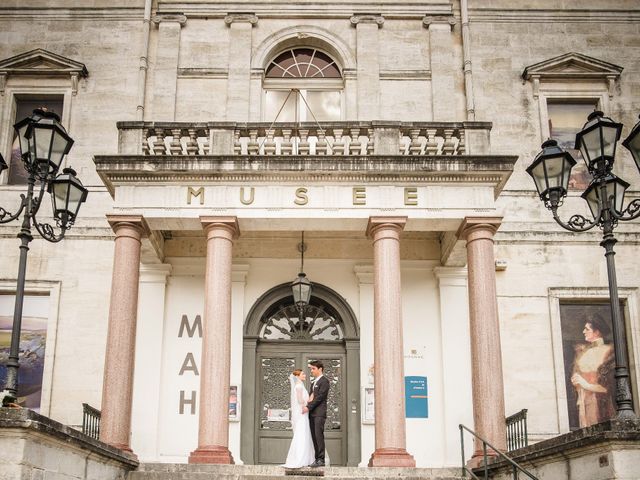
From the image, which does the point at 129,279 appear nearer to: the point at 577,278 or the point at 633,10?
the point at 577,278

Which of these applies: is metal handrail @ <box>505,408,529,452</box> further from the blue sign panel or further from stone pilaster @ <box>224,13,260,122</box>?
stone pilaster @ <box>224,13,260,122</box>

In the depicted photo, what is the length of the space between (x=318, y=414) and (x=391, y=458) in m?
1.37

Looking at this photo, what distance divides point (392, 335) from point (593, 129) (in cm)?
533

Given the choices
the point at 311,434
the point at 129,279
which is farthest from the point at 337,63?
the point at 311,434

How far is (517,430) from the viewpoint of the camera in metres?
16.2

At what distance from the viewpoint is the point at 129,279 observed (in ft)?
47.4

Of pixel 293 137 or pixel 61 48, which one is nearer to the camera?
pixel 293 137

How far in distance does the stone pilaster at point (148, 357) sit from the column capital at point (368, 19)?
7.26m

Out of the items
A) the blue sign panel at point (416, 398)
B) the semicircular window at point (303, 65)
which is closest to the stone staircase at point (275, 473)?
the blue sign panel at point (416, 398)

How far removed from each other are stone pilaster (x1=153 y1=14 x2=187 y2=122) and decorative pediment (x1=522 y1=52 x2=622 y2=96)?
8.01 meters

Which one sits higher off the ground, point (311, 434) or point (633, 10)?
point (633, 10)

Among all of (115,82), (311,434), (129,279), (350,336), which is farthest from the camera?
(115,82)

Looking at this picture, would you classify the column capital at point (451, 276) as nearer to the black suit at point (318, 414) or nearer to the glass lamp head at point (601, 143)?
the black suit at point (318, 414)

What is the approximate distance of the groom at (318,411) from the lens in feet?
43.0
